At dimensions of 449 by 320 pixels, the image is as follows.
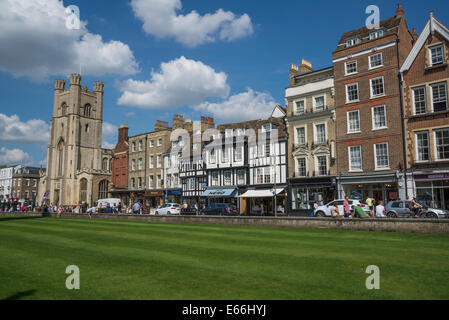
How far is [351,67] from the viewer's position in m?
32.4

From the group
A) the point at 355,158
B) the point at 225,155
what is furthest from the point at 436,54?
the point at 225,155

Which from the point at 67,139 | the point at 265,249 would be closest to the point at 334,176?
the point at 265,249

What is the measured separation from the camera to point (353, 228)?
1781 centimetres

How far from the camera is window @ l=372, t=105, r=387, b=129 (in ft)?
98.1

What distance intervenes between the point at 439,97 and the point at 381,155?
6120 mm

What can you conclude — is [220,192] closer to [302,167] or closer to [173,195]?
[173,195]

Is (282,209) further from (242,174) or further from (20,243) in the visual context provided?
(20,243)

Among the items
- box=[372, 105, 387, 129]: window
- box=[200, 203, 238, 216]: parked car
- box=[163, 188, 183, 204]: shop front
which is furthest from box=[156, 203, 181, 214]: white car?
box=[372, 105, 387, 129]: window

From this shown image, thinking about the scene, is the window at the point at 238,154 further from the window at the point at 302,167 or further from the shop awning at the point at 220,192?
the window at the point at 302,167

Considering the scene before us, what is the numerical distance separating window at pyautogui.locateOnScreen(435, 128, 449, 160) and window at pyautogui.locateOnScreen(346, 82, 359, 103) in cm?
753

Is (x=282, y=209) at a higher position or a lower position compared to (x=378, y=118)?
lower

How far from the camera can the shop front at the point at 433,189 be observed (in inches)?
1037

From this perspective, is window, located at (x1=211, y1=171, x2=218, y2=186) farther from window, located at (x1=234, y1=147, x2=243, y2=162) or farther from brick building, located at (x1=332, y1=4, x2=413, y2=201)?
brick building, located at (x1=332, y1=4, x2=413, y2=201)
